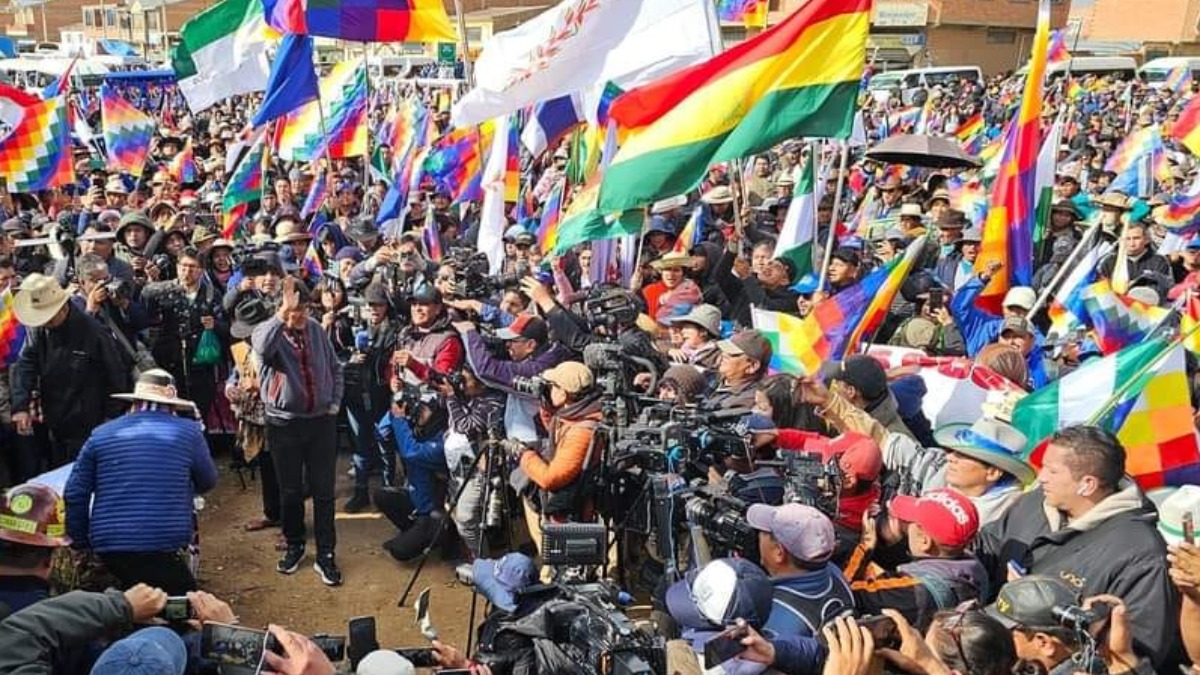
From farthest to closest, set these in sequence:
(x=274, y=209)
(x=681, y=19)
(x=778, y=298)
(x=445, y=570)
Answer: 1. (x=274, y=209)
2. (x=778, y=298)
3. (x=681, y=19)
4. (x=445, y=570)

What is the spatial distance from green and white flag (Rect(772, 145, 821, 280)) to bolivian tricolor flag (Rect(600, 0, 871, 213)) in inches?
69.4

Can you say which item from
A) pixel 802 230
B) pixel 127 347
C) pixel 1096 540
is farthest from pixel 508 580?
pixel 802 230

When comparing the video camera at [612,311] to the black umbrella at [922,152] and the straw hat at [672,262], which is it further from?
the black umbrella at [922,152]

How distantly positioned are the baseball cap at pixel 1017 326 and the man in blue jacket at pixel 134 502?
15.0 feet

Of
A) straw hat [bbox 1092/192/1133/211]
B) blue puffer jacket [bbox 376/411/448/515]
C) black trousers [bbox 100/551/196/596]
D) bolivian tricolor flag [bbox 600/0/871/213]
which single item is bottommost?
blue puffer jacket [bbox 376/411/448/515]

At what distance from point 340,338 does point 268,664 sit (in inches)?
180

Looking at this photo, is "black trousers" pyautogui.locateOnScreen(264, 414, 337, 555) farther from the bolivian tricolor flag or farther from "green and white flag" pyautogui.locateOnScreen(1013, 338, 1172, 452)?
"green and white flag" pyautogui.locateOnScreen(1013, 338, 1172, 452)

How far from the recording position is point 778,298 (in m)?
7.90

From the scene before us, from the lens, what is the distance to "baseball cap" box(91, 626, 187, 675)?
2760mm

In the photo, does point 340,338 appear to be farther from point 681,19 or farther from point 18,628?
point 18,628

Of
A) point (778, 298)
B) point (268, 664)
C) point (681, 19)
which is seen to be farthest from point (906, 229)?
point (268, 664)

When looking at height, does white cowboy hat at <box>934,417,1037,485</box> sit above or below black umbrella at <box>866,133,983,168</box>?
below

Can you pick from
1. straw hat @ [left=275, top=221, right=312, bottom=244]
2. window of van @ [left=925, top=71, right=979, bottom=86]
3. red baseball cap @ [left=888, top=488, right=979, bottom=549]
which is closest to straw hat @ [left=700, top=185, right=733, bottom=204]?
straw hat @ [left=275, top=221, right=312, bottom=244]

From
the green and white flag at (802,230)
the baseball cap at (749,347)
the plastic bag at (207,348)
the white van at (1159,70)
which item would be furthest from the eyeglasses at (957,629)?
the white van at (1159,70)
